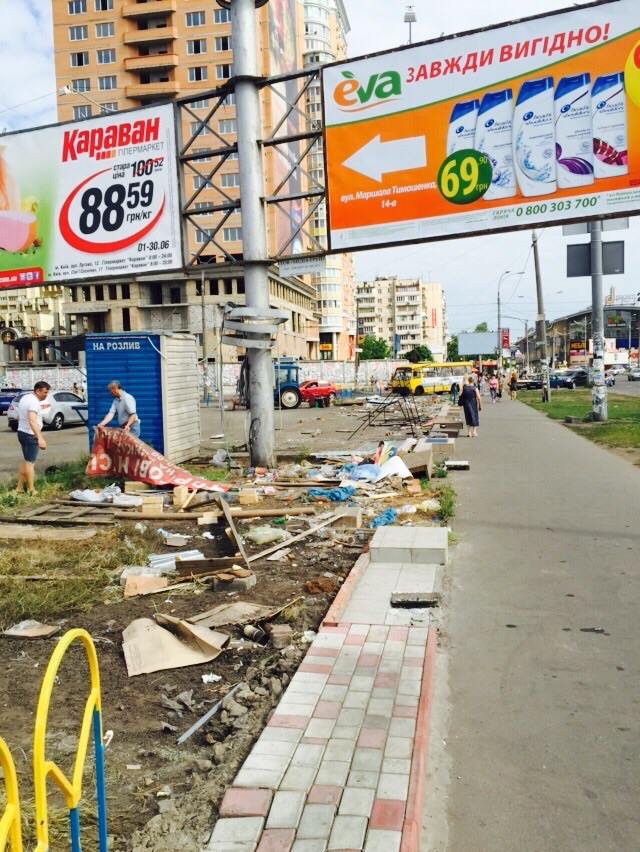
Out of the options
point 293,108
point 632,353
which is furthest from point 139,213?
point 632,353

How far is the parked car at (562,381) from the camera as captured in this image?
6147 cm

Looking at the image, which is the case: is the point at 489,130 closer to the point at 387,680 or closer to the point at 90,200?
the point at 90,200

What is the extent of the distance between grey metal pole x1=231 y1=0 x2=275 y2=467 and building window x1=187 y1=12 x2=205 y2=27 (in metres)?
64.6

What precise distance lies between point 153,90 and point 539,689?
7553 centimetres

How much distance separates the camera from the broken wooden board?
8.50 m

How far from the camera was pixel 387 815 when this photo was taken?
9.68 ft

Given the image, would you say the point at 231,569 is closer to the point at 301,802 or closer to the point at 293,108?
the point at 301,802

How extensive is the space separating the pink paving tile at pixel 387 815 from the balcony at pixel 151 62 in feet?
252

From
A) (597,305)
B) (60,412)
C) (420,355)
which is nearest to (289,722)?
(597,305)

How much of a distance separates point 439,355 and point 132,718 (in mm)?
166531

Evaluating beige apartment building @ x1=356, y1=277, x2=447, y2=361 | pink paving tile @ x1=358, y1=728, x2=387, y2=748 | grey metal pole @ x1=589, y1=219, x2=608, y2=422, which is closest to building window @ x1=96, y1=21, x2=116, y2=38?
grey metal pole @ x1=589, y1=219, x2=608, y2=422

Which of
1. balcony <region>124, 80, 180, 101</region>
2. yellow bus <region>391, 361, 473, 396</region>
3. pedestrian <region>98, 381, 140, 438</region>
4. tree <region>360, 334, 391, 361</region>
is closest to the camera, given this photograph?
pedestrian <region>98, 381, 140, 438</region>

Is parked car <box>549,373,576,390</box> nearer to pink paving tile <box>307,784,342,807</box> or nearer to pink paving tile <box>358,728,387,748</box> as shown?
pink paving tile <box>358,728,387,748</box>

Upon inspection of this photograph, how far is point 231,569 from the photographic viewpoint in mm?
6738
